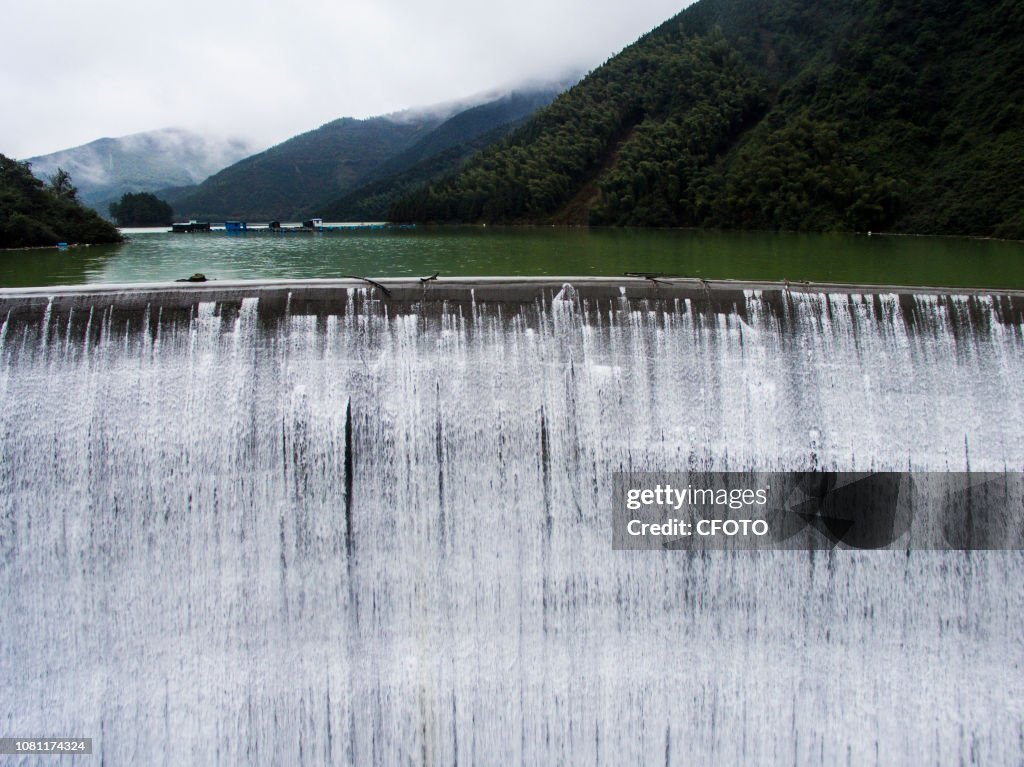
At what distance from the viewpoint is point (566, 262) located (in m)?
19.5

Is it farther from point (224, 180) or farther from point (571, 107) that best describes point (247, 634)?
point (224, 180)

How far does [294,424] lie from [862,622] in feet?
21.2

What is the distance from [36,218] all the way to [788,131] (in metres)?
39.3

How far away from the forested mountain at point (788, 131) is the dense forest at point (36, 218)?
33.3m

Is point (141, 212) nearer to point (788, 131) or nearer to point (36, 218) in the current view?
point (36, 218)

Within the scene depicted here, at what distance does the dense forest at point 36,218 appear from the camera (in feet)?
76.9

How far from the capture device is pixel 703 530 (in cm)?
767

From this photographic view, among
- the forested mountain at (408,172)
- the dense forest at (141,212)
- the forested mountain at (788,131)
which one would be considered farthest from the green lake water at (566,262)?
the forested mountain at (408,172)

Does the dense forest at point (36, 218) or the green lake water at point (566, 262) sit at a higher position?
the dense forest at point (36, 218)

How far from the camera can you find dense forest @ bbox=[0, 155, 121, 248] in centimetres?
2344

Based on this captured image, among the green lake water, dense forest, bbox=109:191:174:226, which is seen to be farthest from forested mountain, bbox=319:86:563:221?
the green lake water
